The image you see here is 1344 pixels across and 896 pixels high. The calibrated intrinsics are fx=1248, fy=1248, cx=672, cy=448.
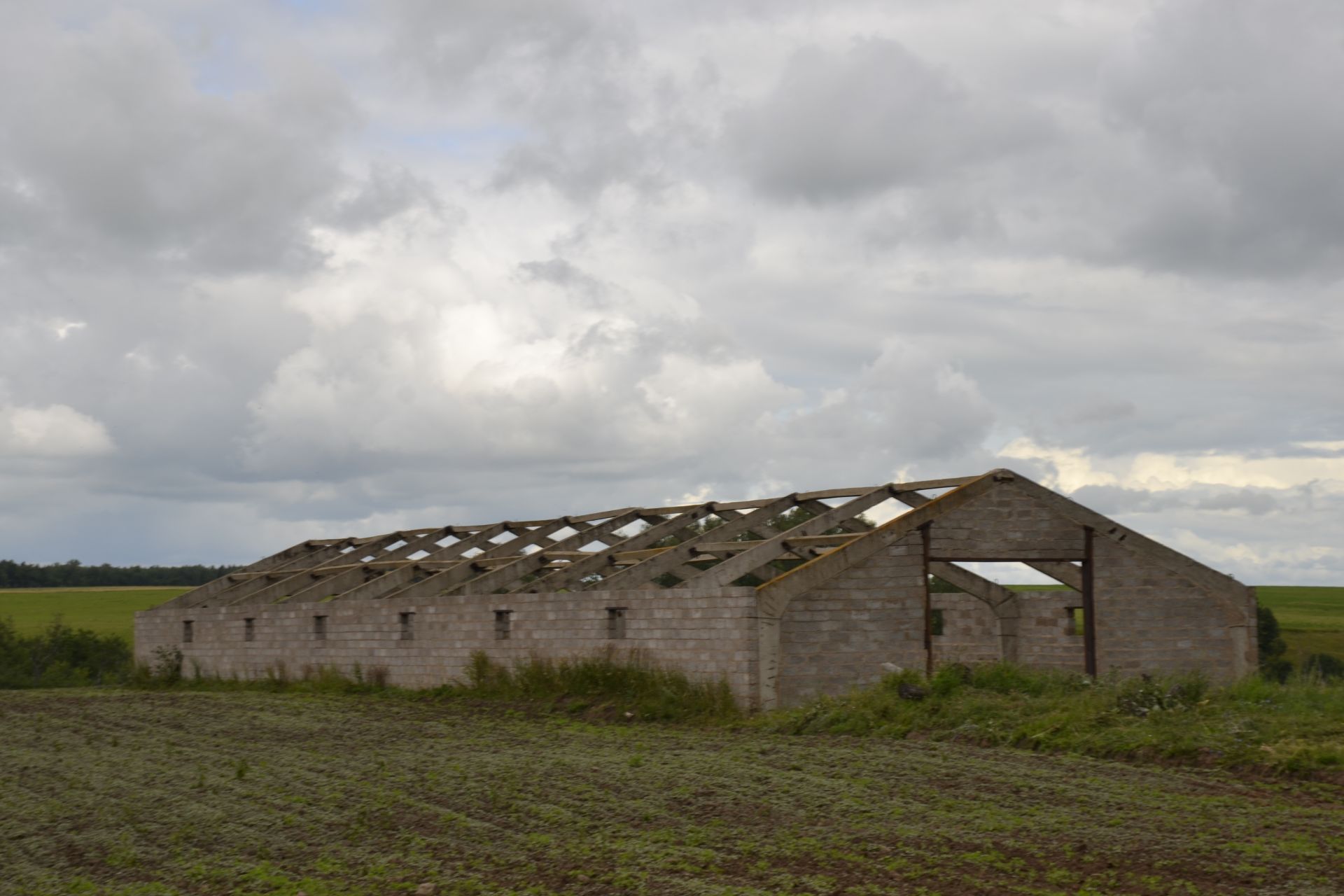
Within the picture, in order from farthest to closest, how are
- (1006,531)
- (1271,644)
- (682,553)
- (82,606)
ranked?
(82,606), (1271,644), (682,553), (1006,531)

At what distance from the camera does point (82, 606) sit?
71875mm

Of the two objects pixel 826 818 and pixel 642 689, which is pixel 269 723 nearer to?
pixel 642 689

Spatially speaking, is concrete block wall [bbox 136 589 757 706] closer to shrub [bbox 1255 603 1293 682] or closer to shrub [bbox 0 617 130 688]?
shrub [bbox 0 617 130 688]

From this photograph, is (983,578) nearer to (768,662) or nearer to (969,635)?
(969,635)

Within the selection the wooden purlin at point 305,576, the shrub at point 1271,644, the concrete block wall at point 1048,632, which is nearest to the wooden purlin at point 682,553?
the concrete block wall at point 1048,632

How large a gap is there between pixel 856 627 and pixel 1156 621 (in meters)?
5.00

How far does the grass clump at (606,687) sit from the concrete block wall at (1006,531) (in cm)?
423

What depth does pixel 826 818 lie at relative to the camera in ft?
30.3

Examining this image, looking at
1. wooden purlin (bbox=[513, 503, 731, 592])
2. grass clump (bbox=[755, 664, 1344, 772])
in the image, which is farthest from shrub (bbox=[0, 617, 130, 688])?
grass clump (bbox=[755, 664, 1344, 772])

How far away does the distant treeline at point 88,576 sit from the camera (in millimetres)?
100125

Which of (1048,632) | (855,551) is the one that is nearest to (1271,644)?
(1048,632)

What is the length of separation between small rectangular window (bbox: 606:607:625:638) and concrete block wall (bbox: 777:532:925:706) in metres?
2.47

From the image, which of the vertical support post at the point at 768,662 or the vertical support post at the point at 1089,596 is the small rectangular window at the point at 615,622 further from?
the vertical support post at the point at 1089,596

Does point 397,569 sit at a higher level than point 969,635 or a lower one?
higher
